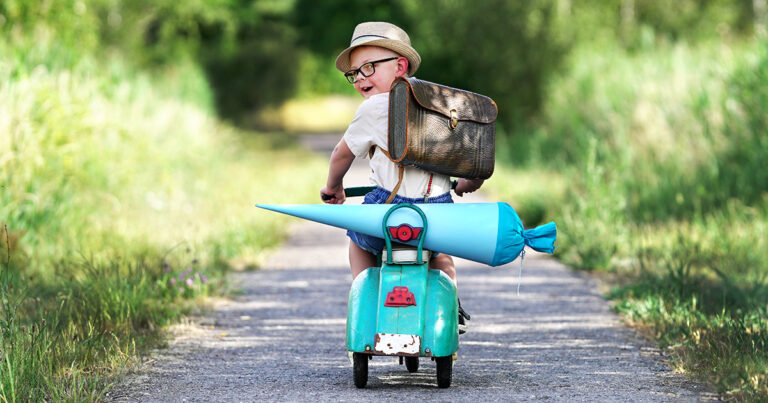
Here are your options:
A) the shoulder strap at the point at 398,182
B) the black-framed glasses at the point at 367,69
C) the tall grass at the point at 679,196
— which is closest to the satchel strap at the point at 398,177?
the shoulder strap at the point at 398,182

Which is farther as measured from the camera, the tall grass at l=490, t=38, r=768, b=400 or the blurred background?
the blurred background

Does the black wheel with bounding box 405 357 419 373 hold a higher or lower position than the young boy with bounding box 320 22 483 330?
lower

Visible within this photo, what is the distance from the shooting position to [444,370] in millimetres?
4688

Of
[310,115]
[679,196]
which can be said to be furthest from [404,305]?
[310,115]

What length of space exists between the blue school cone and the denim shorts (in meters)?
0.16

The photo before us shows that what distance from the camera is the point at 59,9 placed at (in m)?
15.1

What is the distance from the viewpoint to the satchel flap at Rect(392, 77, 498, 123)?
176 inches

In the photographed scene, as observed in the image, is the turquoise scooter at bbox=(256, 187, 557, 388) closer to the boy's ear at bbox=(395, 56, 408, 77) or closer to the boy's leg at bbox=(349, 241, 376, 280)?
the boy's leg at bbox=(349, 241, 376, 280)

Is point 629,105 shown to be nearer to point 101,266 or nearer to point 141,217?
point 141,217

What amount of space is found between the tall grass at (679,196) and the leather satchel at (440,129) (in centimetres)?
150

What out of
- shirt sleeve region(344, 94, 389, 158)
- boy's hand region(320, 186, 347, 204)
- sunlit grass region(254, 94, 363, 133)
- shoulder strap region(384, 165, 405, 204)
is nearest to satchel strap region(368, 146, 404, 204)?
shoulder strap region(384, 165, 405, 204)

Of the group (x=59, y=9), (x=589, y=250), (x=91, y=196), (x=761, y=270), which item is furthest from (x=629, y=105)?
(x=59, y=9)

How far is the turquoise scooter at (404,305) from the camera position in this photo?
14.6 ft

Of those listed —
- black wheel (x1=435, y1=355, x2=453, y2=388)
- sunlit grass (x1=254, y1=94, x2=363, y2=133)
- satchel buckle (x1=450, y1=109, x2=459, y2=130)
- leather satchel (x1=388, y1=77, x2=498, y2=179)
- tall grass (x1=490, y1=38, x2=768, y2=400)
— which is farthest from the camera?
sunlit grass (x1=254, y1=94, x2=363, y2=133)
